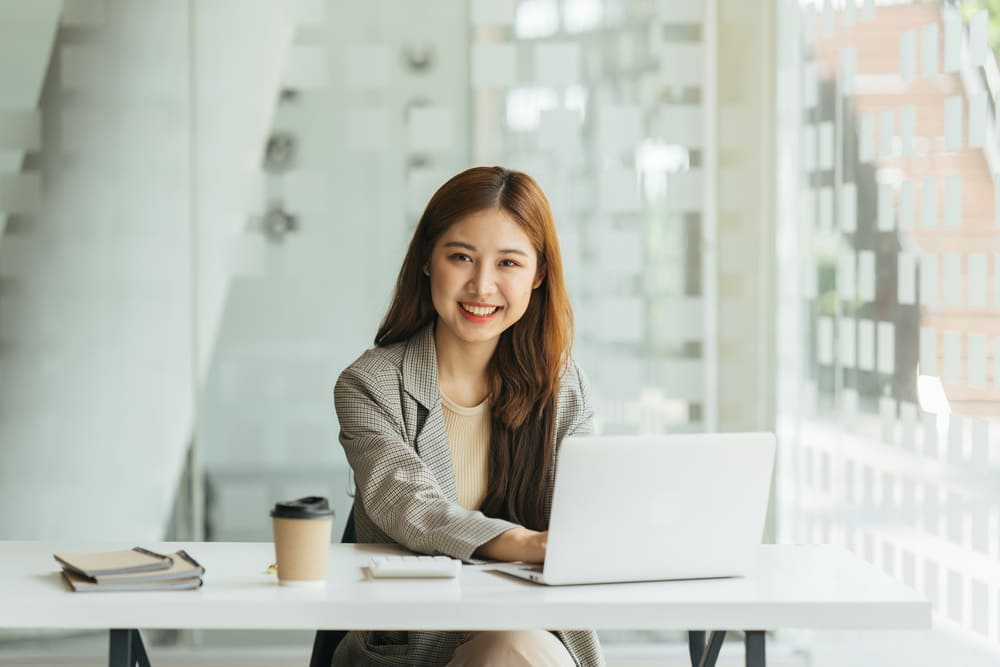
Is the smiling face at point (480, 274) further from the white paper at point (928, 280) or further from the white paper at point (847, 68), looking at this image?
the white paper at point (847, 68)

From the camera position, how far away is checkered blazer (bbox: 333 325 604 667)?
1889 millimetres

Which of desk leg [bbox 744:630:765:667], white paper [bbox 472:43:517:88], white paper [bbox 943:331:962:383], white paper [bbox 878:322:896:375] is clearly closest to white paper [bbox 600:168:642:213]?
white paper [bbox 472:43:517:88]

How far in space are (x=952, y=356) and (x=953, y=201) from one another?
379 millimetres

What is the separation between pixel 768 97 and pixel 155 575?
2809mm

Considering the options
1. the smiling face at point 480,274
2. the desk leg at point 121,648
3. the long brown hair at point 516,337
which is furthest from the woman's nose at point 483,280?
the desk leg at point 121,648

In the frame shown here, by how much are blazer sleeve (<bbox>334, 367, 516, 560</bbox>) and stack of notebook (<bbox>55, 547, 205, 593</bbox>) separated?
1.14ft

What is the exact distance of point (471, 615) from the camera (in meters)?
1.56

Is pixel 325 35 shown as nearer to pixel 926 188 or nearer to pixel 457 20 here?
pixel 457 20

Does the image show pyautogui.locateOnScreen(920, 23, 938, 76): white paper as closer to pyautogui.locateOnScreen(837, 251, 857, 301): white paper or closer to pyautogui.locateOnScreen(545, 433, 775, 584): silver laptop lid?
pyautogui.locateOnScreen(837, 251, 857, 301): white paper

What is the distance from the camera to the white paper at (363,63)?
3705 mm

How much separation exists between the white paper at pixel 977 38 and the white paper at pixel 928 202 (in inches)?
12.7

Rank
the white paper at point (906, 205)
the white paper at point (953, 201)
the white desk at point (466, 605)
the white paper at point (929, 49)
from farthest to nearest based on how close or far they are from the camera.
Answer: the white paper at point (906, 205) → the white paper at point (929, 49) → the white paper at point (953, 201) → the white desk at point (466, 605)

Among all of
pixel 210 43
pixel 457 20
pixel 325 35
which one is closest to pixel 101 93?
pixel 210 43

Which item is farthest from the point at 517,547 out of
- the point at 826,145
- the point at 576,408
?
the point at 826,145
